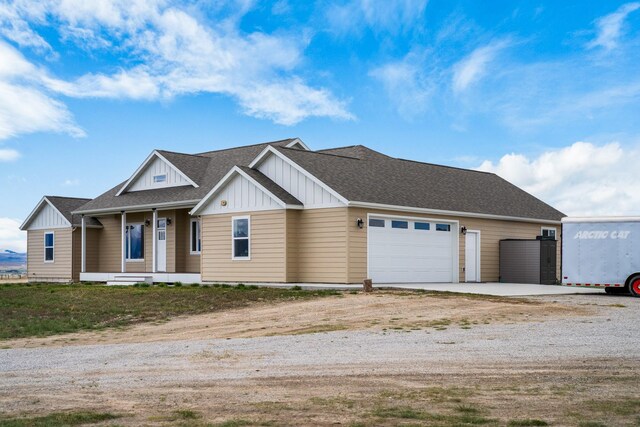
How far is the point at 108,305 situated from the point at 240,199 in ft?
24.4

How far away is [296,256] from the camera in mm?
25828

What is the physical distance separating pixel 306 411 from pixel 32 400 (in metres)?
3.50

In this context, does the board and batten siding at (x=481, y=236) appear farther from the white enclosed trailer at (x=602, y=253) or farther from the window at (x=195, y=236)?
the window at (x=195, y=236)

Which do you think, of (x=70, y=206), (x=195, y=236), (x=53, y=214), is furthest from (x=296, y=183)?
(x=53, y=214)

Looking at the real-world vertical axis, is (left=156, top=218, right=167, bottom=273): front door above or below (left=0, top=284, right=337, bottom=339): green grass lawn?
above

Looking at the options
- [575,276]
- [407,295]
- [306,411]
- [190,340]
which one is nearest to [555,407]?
[306,411]

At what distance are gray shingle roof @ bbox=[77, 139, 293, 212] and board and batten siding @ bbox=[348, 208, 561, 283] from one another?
25.5ft

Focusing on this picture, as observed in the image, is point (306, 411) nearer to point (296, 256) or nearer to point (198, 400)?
point (198, 400)

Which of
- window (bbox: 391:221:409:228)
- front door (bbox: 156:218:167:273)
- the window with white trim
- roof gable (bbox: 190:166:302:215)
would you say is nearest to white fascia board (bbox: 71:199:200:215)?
front door (bbox: 156:218:167:273)

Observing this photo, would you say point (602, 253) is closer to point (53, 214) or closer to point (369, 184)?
point (369, 184)

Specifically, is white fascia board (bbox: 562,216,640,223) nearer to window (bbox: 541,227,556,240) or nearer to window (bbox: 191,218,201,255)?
window (bbox: 541,227,556,240)

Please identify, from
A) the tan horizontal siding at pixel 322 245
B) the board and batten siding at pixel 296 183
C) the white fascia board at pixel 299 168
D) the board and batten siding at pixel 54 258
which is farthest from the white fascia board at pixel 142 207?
the tan horizontal siding at pixel 322 245

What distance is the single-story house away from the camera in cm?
2534

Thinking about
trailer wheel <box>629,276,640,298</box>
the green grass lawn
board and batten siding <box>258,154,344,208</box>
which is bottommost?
the green grass lawn
